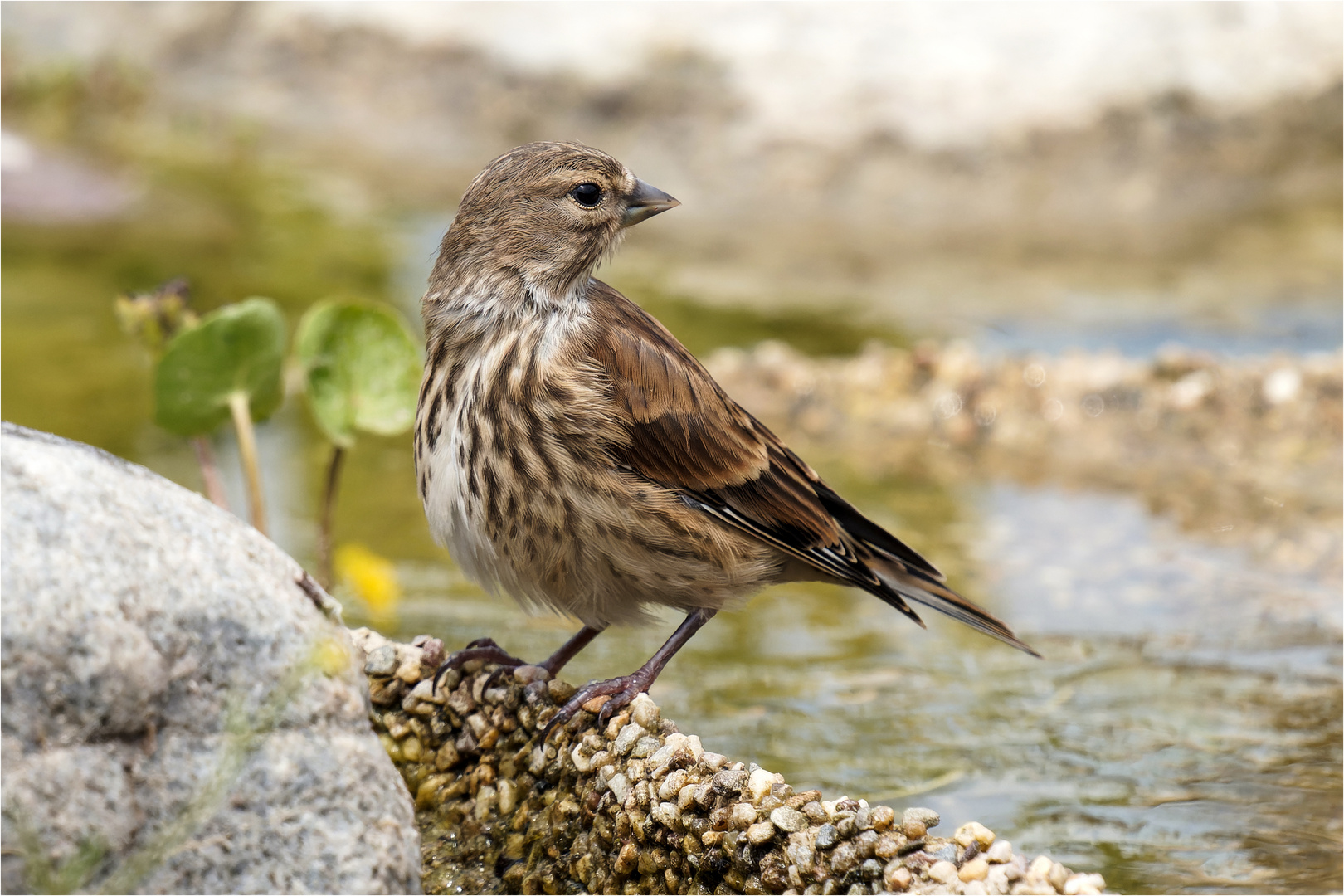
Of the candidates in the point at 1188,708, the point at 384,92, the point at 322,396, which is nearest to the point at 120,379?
the point at 322,396

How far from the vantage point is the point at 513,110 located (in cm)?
1154

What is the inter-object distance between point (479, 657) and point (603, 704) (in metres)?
0.34

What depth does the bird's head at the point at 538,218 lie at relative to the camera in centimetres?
334

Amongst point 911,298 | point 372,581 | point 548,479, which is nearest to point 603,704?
point 548,479

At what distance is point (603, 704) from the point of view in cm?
303

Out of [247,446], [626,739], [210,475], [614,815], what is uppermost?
[247,446]

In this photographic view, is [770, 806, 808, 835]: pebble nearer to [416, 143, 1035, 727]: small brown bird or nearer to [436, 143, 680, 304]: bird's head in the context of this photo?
[416, 143, 1035, 727]: small brown bird

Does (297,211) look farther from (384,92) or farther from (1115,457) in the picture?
(1115,457)

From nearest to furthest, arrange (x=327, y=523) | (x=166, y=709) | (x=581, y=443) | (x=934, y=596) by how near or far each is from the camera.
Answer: (x=166, y=709)
(x=581, y=443)
(x=934, y=596)
(x=327, y=523)

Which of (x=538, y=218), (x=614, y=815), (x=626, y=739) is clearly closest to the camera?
(x=614, y=815)

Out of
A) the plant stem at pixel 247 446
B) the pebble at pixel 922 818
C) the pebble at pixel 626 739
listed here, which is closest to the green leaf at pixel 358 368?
the plant stem at pixel 247 446

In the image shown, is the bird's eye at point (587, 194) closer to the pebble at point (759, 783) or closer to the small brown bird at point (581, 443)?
the small brown bird at point (581, 443)

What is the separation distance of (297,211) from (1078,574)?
6481 millimetres

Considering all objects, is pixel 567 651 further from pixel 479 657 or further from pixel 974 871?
pixel 974 871
